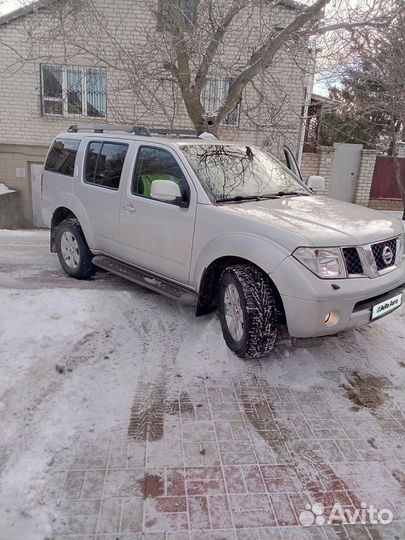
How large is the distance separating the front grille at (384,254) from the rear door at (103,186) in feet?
8.83

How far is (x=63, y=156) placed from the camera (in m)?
5.92

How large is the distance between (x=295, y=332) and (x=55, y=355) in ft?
6.37

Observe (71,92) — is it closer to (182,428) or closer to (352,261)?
(352,261)

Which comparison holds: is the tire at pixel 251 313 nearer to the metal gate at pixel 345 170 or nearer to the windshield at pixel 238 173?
the windshield at pixel 238 173

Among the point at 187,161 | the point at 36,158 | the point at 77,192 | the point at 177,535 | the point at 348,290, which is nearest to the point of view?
the point at 177,535

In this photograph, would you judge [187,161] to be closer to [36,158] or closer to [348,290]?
[348,290]

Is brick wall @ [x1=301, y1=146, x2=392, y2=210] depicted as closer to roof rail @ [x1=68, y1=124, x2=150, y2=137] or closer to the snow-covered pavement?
roof rail @ [x1=68, y1=124, x2=150, y2=137]

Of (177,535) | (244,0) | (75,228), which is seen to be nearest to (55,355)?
(177,535)

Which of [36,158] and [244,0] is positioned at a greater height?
[244,0]

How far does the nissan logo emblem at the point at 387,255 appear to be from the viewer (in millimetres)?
3662

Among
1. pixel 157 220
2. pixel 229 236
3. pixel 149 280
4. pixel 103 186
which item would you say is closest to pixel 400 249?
pixel 229 236

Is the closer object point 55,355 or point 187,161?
point 55,355

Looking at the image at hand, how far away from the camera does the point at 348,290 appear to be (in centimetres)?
325

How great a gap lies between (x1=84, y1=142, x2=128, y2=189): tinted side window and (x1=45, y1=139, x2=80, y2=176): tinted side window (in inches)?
13.3
